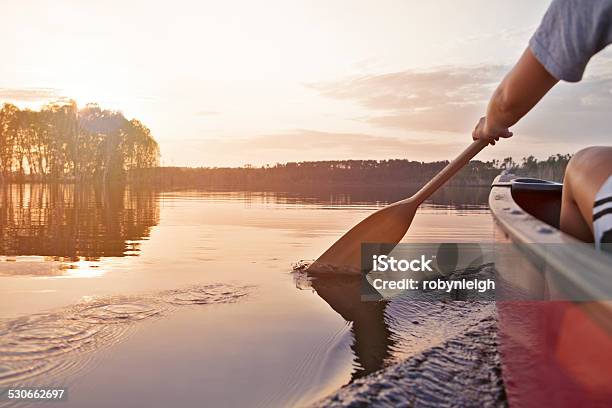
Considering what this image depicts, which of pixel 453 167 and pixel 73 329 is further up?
pixel 453 167

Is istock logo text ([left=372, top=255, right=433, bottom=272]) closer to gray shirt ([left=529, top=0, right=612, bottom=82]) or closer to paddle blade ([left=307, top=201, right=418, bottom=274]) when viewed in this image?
paddle blade ([left=307, top=201, right=418, bottom=274])

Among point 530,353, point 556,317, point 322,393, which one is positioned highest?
point 556,317

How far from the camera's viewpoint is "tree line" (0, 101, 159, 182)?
47656 mm

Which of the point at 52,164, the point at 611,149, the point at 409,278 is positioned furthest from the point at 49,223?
the point at 52,164

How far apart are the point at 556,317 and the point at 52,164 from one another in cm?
5421

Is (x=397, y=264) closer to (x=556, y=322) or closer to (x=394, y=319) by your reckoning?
(x=394, y=319)

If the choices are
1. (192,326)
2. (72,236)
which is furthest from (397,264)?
(72,236)

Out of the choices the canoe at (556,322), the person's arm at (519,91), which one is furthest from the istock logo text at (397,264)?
the person's arm at (519,91)

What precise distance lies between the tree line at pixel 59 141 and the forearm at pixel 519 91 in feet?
168

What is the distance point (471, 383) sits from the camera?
199 centimetres

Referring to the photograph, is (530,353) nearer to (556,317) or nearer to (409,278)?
(556,317)

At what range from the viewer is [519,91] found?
1282mm

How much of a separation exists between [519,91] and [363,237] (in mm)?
3853

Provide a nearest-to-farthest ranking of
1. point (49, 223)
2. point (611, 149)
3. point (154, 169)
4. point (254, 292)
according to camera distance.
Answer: point (611, 149)
point (254, 292)
point (49, 223)
point (154, 169)
